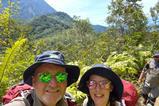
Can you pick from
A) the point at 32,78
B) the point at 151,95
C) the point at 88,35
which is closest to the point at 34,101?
the point at 32,78

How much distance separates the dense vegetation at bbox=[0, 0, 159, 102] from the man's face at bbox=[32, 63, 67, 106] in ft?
8.13

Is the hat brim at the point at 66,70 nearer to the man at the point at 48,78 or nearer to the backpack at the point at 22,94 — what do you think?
the man at the point at 48,78

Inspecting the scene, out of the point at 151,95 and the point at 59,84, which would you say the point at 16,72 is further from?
the point at 59,84

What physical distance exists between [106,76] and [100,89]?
142 mm

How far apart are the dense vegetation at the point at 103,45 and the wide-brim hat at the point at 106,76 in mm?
1982

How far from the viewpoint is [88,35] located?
4797cm

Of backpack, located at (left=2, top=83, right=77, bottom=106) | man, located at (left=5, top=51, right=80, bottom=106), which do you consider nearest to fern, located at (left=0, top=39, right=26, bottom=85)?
backpack, located at (left=2, top=83, right=77, bottom=106)

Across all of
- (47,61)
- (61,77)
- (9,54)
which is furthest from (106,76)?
(9,54)

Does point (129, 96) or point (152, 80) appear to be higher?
point (129, 96)

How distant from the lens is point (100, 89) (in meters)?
3.62

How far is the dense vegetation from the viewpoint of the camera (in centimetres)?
740

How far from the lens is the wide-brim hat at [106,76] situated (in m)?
3.58

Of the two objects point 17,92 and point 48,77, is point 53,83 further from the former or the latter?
point 17,92

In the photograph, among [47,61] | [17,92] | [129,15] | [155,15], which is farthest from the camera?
[155,15]
